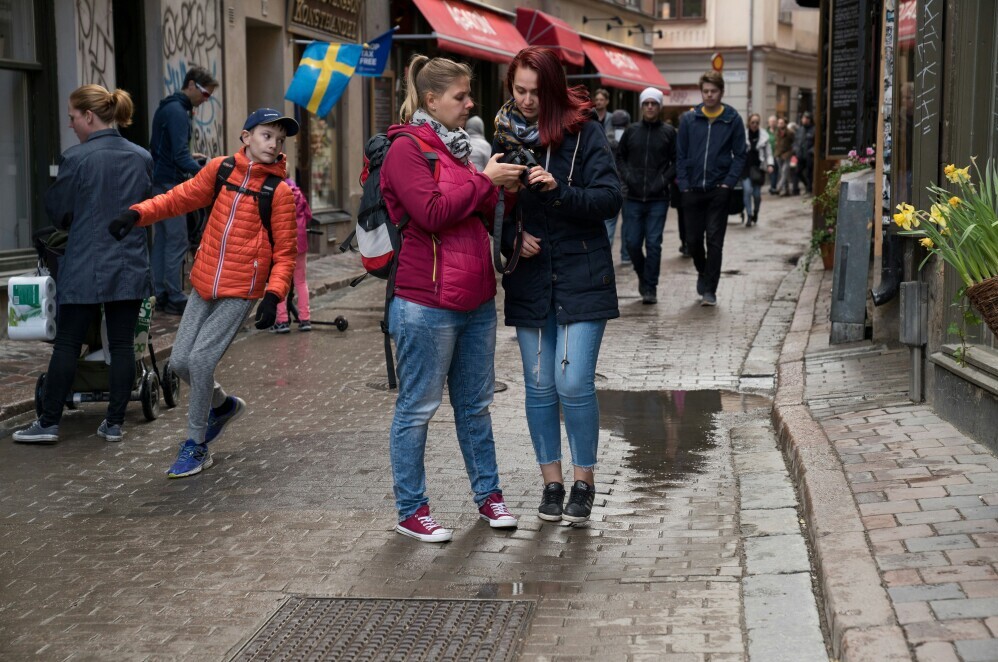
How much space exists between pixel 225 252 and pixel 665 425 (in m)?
2.62

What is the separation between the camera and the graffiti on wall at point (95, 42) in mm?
12133

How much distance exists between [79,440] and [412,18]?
1546cm

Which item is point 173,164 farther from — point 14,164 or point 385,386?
point 385,386

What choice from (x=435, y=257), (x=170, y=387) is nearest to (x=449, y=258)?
(x=435, y=257)

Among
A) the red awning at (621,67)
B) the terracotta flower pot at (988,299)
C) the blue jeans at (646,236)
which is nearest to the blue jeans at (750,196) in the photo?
the red awning at (621,67)

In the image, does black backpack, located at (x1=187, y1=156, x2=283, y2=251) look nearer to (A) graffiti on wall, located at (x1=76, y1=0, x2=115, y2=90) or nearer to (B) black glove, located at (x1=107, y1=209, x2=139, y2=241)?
(B) black glove, located at (x1=107, y1=209, x2=139, y2=241)

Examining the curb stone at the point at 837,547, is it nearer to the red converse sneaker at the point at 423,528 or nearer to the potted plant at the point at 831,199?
the red converse sneaker at the point at 423,528

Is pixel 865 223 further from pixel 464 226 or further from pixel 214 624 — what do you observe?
pixel 214 624

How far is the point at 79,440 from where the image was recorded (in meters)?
7.50

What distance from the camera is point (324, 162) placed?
63.4ft

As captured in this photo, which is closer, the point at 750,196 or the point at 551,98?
the point at 551,98

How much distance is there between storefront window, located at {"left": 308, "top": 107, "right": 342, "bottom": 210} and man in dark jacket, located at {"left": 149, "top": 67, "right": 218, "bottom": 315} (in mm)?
6482

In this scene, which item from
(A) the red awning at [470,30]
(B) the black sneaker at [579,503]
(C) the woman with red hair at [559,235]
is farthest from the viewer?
(A) the red awning at [470,30]

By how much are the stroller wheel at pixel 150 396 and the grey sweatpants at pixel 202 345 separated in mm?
1267
